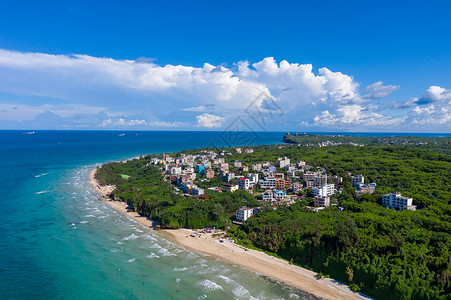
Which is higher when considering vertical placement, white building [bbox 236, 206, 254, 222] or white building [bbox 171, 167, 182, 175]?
white building [bbox 171, 167, 182, 175]

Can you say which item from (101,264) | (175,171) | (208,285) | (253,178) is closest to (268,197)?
(253,178)

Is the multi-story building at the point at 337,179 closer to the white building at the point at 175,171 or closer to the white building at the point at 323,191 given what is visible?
the white building at the point at 323,191

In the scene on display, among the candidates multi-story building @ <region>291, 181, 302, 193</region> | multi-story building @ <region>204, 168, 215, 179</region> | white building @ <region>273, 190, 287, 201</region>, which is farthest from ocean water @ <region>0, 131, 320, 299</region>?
multi-story building @ <region>291, 181, 302, 193</region>

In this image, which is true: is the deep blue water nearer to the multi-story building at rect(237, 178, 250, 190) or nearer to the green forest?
the green forest

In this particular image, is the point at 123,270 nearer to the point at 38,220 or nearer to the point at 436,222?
the point at 38,220

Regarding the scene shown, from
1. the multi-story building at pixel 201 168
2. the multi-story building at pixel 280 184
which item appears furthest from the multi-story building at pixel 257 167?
the multi-story building at pixel 280 184

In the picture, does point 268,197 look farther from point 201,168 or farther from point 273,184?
point 201,168

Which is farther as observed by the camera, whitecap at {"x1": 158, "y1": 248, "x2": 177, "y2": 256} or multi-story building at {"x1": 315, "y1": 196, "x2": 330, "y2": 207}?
multi-story building at {"x1": 315, "y1": 196, "x2": 330, "y2": 207}
